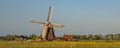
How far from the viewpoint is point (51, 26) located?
63.8 meters

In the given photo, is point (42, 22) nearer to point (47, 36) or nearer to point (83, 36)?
point (47, 36)

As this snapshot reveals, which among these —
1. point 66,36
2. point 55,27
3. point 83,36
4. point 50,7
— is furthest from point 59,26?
point 83,36

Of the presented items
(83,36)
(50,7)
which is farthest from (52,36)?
(83,36)

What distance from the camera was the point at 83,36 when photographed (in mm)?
102250

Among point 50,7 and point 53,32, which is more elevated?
point 50,7

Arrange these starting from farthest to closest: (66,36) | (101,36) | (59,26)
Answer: (101,36) < (66,36) < (59,26)

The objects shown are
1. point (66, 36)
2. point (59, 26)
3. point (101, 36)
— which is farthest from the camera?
point (101, 36)

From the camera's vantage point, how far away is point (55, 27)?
209 ft

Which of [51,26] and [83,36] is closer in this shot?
[51,26]

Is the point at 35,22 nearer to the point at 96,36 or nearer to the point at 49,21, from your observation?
the point at 49,21

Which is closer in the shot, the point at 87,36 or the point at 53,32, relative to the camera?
the point at 53,32

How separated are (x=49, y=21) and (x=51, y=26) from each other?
1.24m

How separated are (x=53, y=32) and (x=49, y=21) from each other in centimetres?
220

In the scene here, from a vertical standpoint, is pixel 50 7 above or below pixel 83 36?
above
